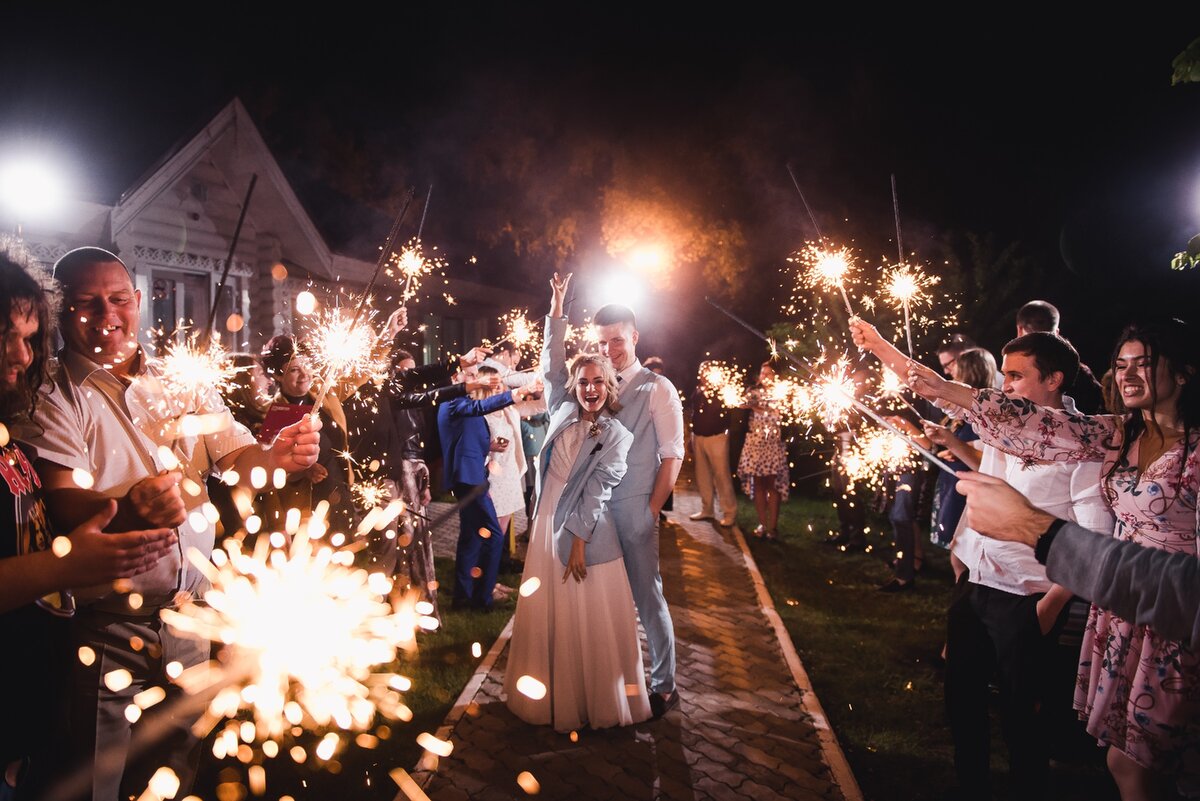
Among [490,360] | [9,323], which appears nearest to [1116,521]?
[9,323]

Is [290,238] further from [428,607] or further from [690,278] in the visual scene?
[690,278]

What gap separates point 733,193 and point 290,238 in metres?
13.3

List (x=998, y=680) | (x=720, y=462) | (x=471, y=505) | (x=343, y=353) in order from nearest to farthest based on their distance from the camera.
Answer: (x=998, y=680)
(x=343, y=353)
(x=471, y=505)
(x=720, y=462)

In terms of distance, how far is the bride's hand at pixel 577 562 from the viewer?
4320 millimetres

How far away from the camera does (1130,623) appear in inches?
101

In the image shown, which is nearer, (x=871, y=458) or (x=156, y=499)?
(x=156, y=499)

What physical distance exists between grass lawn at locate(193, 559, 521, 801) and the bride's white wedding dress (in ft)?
2.30

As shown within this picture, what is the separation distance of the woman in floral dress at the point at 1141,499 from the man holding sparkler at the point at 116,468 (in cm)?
344

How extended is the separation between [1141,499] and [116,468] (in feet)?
14.0

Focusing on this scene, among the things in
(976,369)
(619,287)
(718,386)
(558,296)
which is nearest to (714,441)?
(718,386)

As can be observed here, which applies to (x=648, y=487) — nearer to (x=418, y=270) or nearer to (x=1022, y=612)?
(x=1022, y=612)

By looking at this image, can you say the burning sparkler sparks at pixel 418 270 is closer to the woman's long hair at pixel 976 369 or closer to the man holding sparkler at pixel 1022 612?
the woman's long hair at pixel 976 369

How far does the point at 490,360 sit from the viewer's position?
8984 millimetres

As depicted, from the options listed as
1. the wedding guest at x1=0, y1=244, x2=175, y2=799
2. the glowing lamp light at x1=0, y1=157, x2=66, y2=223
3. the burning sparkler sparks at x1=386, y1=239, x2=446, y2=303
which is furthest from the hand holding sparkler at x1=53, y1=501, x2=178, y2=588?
the burning sparkler sparks at x1=386, y1=239, x2=446, y2=303
